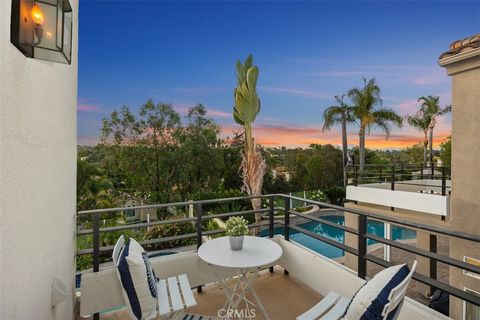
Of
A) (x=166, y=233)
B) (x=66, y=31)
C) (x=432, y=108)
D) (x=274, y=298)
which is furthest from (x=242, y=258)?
(x=432, y=108)

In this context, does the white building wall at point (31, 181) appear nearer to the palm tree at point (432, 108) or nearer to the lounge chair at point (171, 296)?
the lounge chair at point (171, 296)

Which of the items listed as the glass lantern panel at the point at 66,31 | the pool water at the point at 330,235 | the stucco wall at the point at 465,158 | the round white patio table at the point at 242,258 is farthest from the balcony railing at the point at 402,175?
the glass lantern panel at the point at 66,31

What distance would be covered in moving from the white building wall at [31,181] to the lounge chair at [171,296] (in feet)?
1.96

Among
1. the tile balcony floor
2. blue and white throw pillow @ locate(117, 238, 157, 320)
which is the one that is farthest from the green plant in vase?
blue and white throw pillow @ locate(117, 238, 157, 320)

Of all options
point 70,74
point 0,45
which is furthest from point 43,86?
point 70,74

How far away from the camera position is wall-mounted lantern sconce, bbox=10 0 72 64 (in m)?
1.10

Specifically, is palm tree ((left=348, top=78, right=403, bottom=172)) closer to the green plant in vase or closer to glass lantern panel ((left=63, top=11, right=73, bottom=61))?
the green plant in vase

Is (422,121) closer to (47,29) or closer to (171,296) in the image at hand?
(171,296)

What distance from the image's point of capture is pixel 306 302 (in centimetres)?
320

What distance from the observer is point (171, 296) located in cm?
231

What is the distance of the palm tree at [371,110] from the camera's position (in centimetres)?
1623

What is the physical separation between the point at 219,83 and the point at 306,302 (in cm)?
1432

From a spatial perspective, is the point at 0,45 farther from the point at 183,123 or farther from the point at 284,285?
the point at 183,123

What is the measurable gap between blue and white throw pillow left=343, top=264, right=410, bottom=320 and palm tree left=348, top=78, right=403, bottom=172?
54.6 ft
